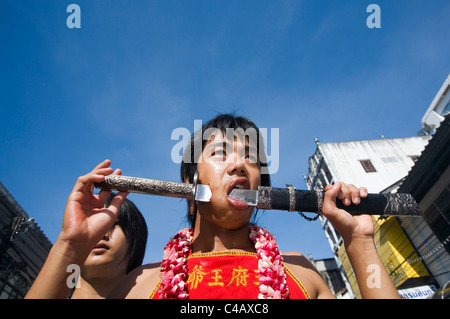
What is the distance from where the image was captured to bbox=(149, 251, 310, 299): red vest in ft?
6.72

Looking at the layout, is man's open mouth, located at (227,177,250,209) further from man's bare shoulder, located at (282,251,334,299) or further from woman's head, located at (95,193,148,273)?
woman's head, located at (95,193,148,273)

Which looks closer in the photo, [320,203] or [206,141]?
[320,203]

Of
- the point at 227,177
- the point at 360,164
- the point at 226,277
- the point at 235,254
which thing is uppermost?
the point at 360,164

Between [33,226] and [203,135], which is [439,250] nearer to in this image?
[203,135]

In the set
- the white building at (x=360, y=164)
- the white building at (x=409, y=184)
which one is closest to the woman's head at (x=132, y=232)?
the white building at (x=409, y=184)

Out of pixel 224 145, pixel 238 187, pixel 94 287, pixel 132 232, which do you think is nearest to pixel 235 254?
pixel 238 187

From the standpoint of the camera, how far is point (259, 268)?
2.22m

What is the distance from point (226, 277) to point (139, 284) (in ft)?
2.83

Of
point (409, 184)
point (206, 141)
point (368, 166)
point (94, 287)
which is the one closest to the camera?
point (94, 287)

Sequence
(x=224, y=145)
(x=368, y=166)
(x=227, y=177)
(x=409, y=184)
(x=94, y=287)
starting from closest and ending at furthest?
(x=227, y=177), (x=224, y=145), (x=94, y=287), (x=409, y=184), (x=368, y=166)

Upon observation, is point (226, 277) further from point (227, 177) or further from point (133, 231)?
point (133, 231)

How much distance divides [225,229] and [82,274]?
2.02 meters

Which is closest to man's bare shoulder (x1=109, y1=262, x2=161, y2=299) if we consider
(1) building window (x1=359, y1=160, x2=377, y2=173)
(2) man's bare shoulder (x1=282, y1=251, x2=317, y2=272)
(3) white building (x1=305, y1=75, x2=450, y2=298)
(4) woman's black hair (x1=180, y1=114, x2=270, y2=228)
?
(4) woman's black hair (x1=180, y1=114, x2=270, y2=228)
